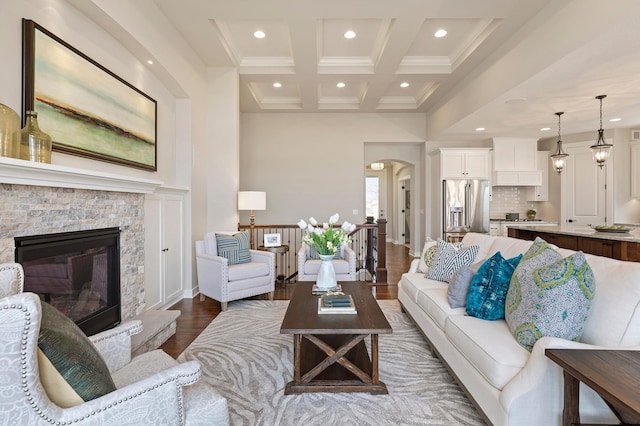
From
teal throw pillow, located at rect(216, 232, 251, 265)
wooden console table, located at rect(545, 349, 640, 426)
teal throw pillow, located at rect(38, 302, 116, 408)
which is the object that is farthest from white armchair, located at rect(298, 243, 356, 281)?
teal throw pillow, located at rect(38, 302, 116, 408)

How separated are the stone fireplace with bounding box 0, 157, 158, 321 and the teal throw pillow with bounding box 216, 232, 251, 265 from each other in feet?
3.71

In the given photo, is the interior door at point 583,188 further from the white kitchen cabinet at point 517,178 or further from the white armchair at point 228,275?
the white armchair at point 228,275

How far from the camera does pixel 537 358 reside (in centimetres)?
152

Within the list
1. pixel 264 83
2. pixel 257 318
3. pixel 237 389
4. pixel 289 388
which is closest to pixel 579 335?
pixel 289 388

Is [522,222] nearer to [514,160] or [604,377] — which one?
[514,160]

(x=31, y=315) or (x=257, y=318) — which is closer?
(x=31, y=315)

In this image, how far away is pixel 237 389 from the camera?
2230 mm

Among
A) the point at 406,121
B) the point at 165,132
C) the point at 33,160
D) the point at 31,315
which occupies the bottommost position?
the point at 31,315

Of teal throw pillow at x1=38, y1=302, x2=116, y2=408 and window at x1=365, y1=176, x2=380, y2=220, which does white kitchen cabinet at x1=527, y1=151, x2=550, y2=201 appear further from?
teal throw pillow at x1=38, y1=302, x2=116, y2=408

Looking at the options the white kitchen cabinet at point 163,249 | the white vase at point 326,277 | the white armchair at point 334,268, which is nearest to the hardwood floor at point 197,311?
the white kitchen cabinet at point 163,249

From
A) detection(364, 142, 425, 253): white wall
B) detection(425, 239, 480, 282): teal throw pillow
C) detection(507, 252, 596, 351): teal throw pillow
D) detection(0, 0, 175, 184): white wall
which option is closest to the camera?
detection(507, 252, 596, 351): teal throw pillow

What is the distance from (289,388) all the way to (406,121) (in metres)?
6.47

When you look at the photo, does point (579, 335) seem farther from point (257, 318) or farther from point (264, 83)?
point (264, 83)

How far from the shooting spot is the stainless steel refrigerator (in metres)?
6.86
